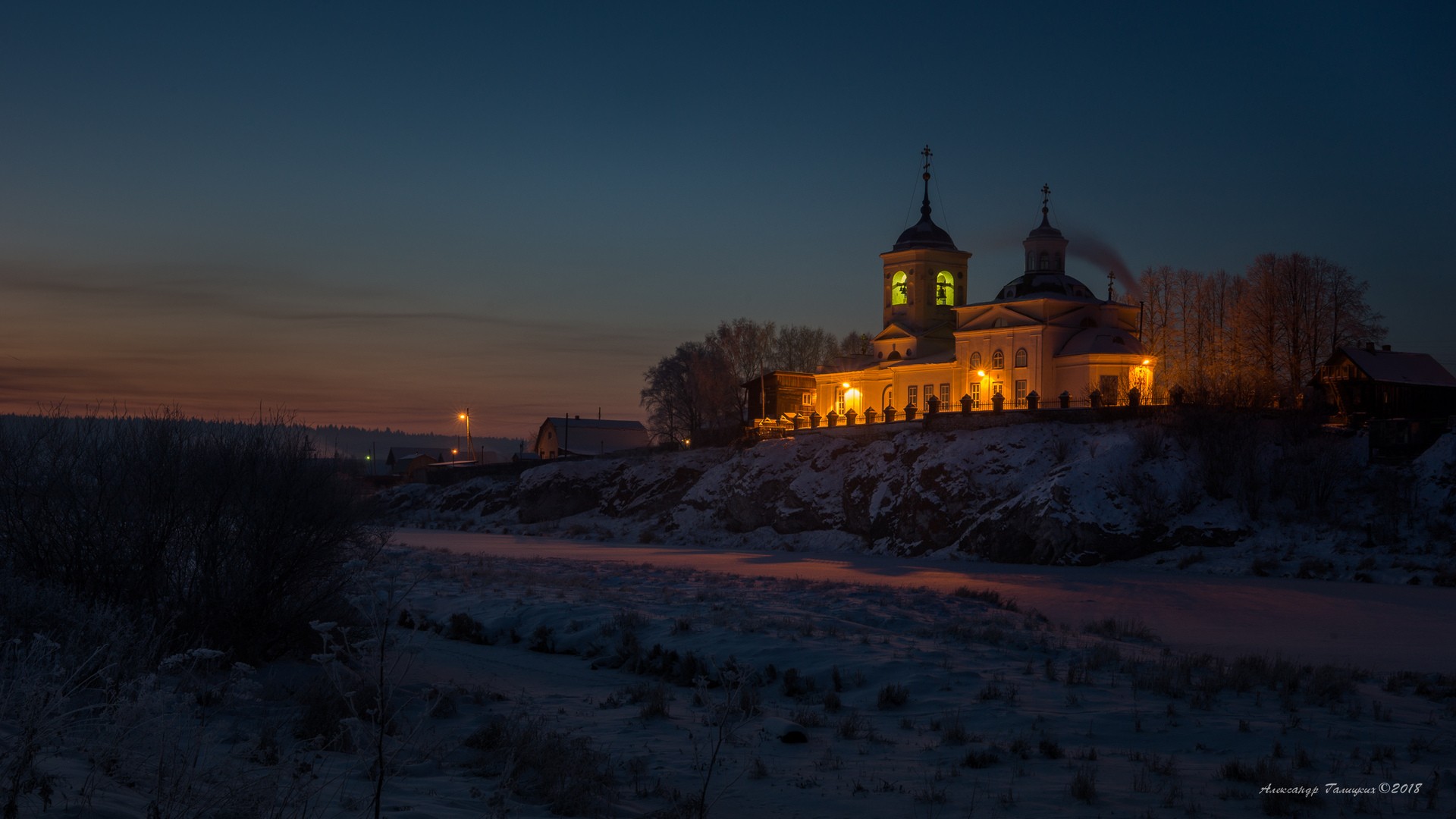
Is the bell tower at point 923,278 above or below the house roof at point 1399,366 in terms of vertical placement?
above

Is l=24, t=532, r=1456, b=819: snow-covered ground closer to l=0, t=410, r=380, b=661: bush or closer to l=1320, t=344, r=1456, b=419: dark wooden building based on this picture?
l=0, t=410, r=380, b=661: bush

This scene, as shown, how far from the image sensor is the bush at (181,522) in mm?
13070

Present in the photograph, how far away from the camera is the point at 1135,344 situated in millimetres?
58406

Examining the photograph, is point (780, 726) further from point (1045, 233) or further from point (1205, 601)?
point (1045, 233)

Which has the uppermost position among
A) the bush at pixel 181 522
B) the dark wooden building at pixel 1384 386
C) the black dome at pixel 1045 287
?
the black dome at pixel 1045 287

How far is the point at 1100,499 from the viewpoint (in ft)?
129

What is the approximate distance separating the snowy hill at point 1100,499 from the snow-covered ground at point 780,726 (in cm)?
1801

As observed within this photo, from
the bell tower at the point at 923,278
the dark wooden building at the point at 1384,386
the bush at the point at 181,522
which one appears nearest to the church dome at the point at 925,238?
the bell tower at the point at 923,278

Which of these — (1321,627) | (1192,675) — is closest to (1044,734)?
(1192,675)

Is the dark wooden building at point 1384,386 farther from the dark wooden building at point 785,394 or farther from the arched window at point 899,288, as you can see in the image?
the dark wooden building at point 785,394

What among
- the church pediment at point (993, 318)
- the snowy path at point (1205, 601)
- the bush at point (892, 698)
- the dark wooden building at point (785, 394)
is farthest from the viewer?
the dark wooden building at point (785, 394)

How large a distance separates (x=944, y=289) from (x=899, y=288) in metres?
3.09

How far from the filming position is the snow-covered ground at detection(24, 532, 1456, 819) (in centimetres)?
768

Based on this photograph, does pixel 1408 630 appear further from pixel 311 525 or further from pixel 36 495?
pixel 36 495
